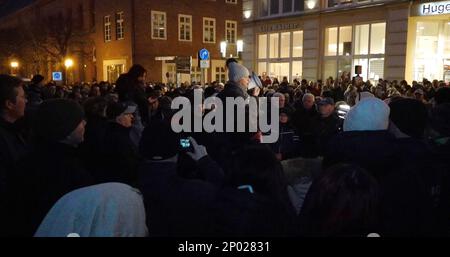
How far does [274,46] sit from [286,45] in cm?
119

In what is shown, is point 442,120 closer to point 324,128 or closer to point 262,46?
point 324,128

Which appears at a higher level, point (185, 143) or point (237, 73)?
point (237, 73)

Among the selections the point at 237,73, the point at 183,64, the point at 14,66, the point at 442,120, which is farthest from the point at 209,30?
the point at 442,120

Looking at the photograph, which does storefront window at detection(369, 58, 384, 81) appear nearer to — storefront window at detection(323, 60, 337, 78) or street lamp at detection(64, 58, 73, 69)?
storefront window at detection(323, 60, 337, 78)

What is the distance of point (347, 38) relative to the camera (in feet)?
74.3

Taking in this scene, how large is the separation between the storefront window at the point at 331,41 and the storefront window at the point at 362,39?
140cm

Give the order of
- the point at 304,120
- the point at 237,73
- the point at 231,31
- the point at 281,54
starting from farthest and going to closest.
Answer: the point at 231,31 < the point at 281,54 < the point at 304,120 < the point at 237,73

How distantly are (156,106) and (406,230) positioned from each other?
6.45 m

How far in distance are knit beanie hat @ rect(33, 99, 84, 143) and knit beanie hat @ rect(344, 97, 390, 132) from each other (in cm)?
228

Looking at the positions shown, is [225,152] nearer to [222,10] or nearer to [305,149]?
[305,149]

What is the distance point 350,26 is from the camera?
22328 mm

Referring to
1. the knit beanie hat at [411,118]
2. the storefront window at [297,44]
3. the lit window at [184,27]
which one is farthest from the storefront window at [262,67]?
the knit beanie hat at [411,118]

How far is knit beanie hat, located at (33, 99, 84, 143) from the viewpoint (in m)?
2.72
